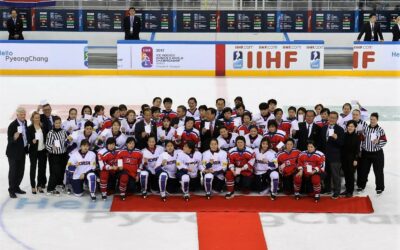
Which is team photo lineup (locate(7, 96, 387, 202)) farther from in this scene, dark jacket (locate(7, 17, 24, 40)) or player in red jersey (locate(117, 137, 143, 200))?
dark jacket (locate(7, 17, 24, 40))

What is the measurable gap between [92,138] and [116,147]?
0.53 m

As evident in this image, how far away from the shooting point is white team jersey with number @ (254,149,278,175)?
43.4ft

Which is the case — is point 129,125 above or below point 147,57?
below

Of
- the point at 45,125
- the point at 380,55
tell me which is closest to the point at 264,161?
the point at 45,125

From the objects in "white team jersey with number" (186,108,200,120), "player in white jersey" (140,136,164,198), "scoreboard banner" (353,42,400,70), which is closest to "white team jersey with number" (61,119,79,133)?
"player in white jersey" (140,136,164,198)

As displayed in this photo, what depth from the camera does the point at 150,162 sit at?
13.4m

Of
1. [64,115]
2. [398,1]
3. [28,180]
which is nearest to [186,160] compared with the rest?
[28,180]

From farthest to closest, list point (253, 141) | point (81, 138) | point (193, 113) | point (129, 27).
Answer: point (129, 27) < point (193, 113) < point (253, 141) < point (81, 138)

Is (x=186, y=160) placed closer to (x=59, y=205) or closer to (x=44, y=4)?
(x=59, y=205)

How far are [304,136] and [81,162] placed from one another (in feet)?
12.6

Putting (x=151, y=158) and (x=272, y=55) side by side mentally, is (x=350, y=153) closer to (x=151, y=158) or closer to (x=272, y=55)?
(x=151, y=158)

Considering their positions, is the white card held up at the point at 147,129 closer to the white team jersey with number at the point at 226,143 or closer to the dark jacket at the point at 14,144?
the white team jersey with number at the point at 226,143

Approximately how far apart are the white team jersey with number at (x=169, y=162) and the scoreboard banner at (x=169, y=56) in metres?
12.6

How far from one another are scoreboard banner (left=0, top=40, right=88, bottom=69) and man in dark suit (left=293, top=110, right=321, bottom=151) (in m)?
13.3
